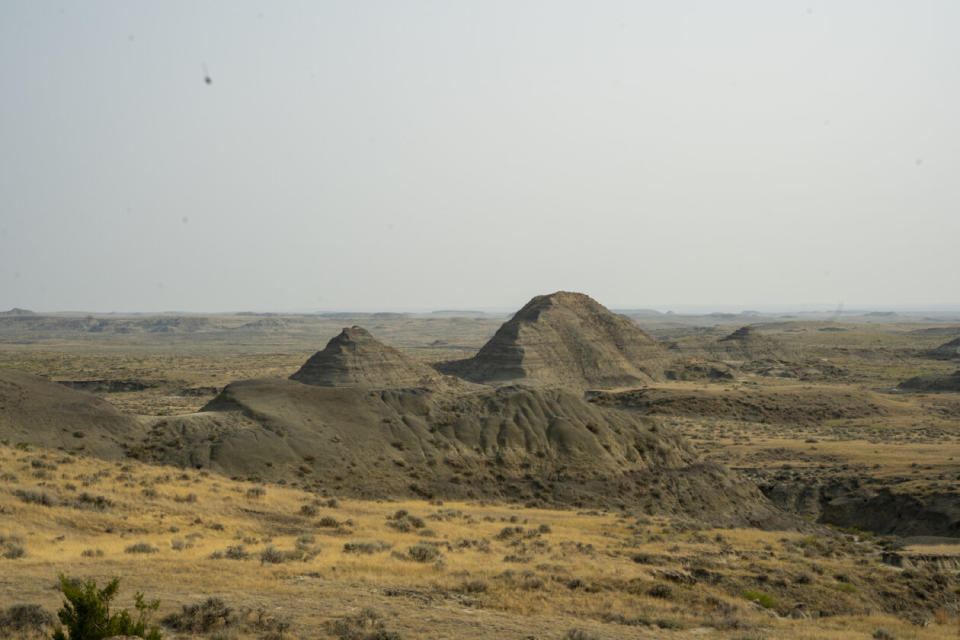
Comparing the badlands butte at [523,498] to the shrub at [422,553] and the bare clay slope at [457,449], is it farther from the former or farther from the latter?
the shrub at [422,553]

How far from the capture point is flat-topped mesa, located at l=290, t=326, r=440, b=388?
219 ft

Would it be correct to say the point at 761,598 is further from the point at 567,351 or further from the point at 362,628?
the point at 567,351

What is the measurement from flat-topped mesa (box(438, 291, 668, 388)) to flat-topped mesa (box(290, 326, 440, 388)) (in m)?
14.5

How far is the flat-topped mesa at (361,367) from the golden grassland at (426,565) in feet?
123

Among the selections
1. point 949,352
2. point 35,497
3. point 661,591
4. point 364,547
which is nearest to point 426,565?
point 364,547

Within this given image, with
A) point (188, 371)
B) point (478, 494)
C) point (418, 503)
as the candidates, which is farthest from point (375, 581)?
point (188, 371)

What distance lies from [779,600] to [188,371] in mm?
107211

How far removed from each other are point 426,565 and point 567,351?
70643 mm

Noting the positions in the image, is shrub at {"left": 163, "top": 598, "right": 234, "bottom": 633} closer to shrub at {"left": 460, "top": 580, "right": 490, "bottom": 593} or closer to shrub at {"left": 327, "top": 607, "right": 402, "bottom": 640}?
shrub at {"left": 327, "top": 607, "right": 402, "bottom": 640}

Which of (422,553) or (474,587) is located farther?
(422,553)

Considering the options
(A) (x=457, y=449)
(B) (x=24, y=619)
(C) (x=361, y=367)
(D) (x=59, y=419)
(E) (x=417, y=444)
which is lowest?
(A) (x=457, y=449)

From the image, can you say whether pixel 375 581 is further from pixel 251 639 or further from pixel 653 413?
pixel 653 413

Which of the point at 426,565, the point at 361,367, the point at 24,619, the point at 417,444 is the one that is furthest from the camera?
the point at 361,367

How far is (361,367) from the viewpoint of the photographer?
68312mm
